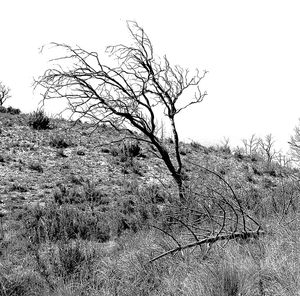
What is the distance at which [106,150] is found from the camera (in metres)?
17.2

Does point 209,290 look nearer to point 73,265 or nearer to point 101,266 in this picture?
point 101,266

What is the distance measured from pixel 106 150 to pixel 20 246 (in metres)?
10.1

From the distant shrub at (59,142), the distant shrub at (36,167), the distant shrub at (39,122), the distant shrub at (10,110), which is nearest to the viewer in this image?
the distant shrub at (36,167)

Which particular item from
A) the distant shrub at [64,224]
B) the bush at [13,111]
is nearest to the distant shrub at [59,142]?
the bush at [13,111]

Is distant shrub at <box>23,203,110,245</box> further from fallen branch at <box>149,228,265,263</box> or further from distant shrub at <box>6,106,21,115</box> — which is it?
distant shrub at <box>6,106,21,115</box>

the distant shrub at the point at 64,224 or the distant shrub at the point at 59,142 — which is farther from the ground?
the distant shrub at the point at 59,142

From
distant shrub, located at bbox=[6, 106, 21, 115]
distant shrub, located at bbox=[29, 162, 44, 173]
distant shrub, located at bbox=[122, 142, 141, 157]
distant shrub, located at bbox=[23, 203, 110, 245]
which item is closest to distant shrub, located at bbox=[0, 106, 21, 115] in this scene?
distant shrub, located at bbox=[6, 106, 21, 115]

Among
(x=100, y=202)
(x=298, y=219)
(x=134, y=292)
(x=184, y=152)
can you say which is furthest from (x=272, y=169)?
(x=134, y=292)

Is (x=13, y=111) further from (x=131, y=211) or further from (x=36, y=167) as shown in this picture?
(x=131, y=211)

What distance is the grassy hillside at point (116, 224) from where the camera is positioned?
4.15 metres

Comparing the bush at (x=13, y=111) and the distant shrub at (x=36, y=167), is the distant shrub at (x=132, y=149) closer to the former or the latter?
the distant shrub at (x=36, y=167)

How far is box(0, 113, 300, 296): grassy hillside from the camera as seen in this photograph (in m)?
4.15

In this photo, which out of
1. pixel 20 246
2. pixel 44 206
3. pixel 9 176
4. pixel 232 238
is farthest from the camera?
pixel 9 176

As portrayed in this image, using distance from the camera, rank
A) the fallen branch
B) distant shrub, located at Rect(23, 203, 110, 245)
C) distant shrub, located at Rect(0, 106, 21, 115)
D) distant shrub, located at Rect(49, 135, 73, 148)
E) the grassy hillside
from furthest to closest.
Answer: distant shrub, located at Rect(0, 106, 21, 115), distant shrub, located at Rect(49, 135, 73, 148), distant shrub, located at Rect(23, 203, 110, 245), the fallen branch, the grassy hillside
